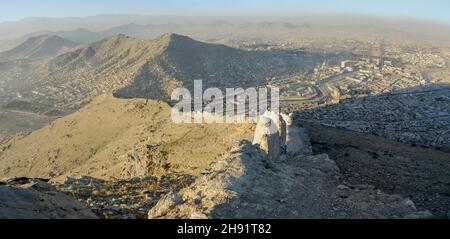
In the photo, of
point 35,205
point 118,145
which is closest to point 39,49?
point 118,145

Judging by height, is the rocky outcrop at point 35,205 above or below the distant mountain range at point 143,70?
above

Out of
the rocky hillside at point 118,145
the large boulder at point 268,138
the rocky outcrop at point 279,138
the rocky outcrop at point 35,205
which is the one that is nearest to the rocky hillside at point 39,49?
the rocky hillside at point 118,145

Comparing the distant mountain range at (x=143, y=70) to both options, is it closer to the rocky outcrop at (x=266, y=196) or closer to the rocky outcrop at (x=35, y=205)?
the rocky outcrop at (x=266, y=196)

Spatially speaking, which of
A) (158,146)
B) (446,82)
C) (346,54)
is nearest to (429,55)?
(346,54)

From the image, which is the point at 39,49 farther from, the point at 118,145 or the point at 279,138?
the point at 279,138

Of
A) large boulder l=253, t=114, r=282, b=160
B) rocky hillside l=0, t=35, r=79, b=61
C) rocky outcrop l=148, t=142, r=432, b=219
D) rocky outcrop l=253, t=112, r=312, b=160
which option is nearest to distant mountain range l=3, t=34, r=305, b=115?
rocky hillside l=0, t=35, r=79, b=61
